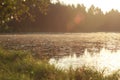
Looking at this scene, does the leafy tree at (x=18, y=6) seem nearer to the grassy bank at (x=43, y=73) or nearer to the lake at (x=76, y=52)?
the grassy bank at (x=43, y=73)

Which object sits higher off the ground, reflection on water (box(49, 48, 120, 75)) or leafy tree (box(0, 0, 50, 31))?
leafy tree (box(0, 0, 50, 31))

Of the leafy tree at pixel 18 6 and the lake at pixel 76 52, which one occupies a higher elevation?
the leafy tree at pixel 18 6

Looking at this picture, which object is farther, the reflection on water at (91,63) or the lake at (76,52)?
the lake at (76,52)

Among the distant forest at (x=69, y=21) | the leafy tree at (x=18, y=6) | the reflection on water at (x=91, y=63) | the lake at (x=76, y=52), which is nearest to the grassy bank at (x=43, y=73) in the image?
the reflection on water at (x=91, y=63)

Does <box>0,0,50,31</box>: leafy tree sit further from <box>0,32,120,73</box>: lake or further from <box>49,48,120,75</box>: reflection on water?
<box>0,32,120,73</box>: lake

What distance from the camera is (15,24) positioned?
8931cm

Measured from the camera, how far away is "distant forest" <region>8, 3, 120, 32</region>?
93625 millimetres

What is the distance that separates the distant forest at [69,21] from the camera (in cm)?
9362

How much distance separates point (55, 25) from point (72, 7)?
13.8m

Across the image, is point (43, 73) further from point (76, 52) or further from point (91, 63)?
point (76, 52)

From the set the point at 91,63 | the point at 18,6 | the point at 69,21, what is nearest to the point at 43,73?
the point at 18,6

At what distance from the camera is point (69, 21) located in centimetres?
10275

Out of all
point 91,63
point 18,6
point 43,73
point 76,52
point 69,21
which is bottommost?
point 76,52

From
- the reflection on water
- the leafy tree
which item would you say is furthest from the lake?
the leafy tree
